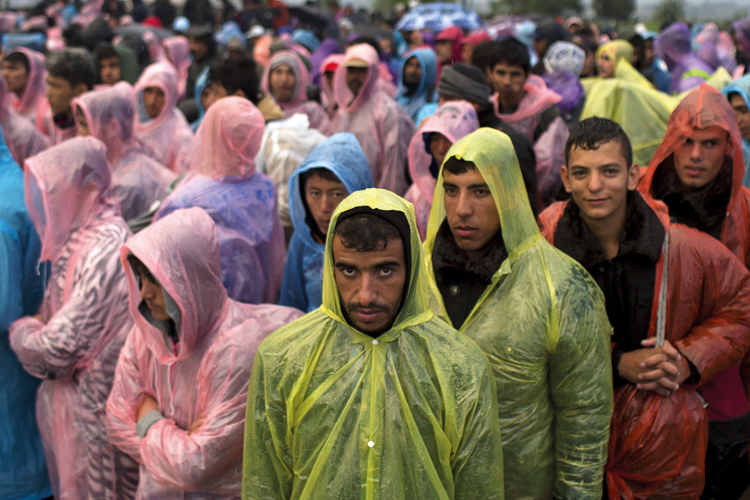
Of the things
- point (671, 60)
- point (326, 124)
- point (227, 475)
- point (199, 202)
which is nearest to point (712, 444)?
point (227, 475)

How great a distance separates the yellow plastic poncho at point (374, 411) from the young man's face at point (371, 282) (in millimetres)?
27

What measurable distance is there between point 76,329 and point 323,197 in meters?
1.15

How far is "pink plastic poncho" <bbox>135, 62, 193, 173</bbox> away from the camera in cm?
541

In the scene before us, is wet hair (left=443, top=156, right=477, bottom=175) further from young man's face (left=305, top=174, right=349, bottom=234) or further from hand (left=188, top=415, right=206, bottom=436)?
hand (left=188, top=415, right=206, bottom=436)

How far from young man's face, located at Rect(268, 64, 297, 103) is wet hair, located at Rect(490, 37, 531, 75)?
6.52ft

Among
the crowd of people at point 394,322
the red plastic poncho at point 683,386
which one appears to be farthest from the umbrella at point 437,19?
the red plastic poncho at point 683,386

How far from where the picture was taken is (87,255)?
2.77 metres

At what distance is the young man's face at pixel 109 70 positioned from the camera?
22.4ft

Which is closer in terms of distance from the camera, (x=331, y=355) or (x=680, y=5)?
(x=331, y=355)

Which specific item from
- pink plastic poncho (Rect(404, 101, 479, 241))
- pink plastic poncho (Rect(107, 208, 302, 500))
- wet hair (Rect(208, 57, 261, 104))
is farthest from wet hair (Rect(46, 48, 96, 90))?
pink plastic poncho (Rect(107, 208, 302, 500))

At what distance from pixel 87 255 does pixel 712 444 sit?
2542 mm

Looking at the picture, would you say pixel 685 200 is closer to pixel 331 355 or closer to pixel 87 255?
pixel 331 355

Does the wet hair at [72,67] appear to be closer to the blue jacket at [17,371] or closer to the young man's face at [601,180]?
the blue jacket at [17,371]

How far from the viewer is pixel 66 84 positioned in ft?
16.2
